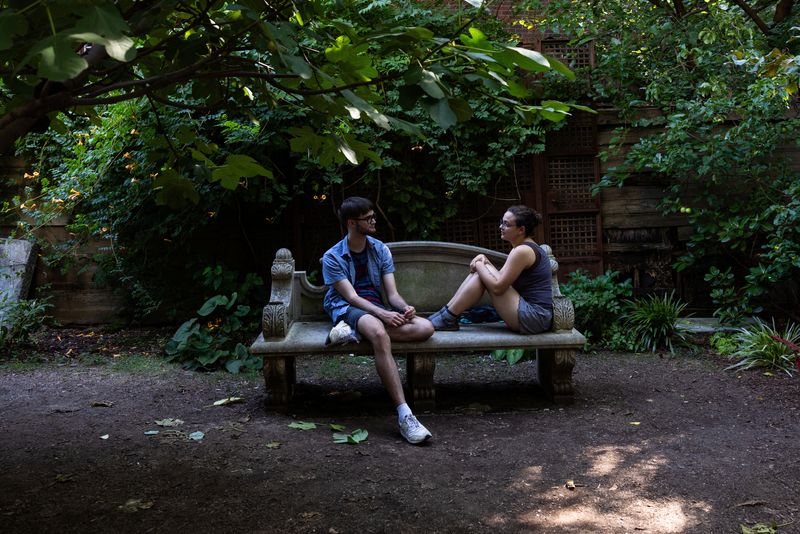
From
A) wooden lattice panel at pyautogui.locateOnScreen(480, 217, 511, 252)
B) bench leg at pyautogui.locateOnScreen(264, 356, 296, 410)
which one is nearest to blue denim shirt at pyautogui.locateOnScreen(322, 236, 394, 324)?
bench leg at pyautogui.locateOnScreen(264, 356, 296, 410)

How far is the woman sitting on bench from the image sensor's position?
532 centimetres

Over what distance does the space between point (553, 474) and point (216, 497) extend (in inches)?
68.9

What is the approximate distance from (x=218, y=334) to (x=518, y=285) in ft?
10.4

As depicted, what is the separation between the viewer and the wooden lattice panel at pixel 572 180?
7809 millimetres

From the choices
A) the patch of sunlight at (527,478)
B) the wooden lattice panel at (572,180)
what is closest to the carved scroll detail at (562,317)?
the patch of sunlight at (527,478)

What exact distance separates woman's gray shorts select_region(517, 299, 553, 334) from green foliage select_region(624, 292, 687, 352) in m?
2.15

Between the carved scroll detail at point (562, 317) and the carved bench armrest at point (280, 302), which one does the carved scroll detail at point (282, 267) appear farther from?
the carved scroll detail at point (562, 317)

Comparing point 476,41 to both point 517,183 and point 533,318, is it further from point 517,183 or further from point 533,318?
point 517,183

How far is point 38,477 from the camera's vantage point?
149 inches

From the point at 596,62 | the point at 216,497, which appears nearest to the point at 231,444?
the point at 216,497

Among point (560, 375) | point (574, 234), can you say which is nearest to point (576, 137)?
point (574, 234)

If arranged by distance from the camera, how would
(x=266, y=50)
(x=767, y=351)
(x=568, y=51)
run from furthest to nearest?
(x=568, y=51), (x=767, y=351), (x=266, y=50)

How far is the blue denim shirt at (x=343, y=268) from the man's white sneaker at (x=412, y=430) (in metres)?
1.02

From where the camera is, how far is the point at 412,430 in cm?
448
